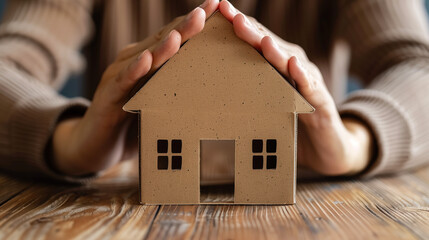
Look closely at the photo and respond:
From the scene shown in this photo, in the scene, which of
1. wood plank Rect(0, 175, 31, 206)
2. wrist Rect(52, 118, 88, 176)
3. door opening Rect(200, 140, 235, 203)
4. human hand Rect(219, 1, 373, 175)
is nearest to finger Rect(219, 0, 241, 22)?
human hand Rect(219, 1, 373, 175)

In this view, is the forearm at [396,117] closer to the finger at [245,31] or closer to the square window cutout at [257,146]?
the square window cutout at [257,146]

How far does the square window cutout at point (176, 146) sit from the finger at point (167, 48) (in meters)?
0.15

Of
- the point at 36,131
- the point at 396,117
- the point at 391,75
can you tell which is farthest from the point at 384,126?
the point at 36,131

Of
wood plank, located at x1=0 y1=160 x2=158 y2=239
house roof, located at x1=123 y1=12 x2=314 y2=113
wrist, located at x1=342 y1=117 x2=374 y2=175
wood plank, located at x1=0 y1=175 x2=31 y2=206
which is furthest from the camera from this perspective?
wrist, located at x1=342 y1=117 x2=374 y2=175

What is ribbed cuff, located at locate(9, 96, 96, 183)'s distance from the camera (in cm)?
98

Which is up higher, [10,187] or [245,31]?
[245,31]

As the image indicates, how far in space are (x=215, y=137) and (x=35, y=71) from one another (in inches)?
32.8

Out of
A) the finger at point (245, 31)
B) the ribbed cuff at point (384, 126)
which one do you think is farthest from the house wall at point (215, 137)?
the ribbed cuff at point (384, 126)

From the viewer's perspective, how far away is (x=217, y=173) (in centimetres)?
109

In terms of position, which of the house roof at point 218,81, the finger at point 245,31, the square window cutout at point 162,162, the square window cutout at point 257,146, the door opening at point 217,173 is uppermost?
the finger at point 245,31

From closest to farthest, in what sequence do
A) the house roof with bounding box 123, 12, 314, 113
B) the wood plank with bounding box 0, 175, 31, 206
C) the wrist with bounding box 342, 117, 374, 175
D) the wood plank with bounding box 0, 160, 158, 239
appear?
1. the wood plank with bounding box 0, 160, 158, 239
2. the house roof with bounding box 123, 12, 314, 113
3. the wood plank with bounding box 0, 175, 31, 206
4. the wrist with bounding box 342, 117, 374, 175

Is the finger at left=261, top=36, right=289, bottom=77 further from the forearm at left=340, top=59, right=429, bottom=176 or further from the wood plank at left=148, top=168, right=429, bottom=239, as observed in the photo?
the forearm at left=340, top=59, right=429, bottom=176

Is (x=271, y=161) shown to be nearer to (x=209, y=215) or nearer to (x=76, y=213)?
(x=209, y=215)

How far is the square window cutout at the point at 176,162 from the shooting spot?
773 millimetres
